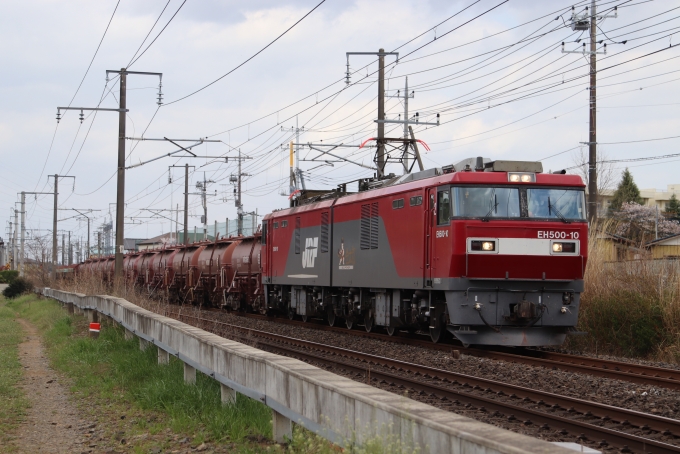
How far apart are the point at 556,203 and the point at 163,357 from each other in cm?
755

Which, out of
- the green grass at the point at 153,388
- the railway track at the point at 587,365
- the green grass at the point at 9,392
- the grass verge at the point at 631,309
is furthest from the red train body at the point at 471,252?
the green grass at the point at 9,392

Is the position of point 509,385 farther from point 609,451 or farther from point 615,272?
point 615,272

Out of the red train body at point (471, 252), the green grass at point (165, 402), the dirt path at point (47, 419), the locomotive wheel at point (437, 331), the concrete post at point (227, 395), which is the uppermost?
the red train body at point (471, 252)

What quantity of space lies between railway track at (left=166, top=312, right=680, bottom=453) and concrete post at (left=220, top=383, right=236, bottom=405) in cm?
191

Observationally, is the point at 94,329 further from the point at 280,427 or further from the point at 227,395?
the point at 280,427

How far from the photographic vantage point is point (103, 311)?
786 inches

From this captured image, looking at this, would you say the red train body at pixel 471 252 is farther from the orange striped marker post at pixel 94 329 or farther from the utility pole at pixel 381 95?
the orange striped marker post at pixel 94 329

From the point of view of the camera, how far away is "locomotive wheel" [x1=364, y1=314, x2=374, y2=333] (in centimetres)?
1975

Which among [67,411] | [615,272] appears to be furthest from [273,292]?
[67,411]

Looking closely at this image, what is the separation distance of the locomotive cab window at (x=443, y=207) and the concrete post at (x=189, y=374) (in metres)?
5.83

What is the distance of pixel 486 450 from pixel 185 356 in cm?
703

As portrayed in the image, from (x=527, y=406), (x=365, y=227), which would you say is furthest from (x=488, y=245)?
(x=527, y=406)

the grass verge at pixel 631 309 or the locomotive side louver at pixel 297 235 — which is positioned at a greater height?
the locomotive side louver at pixel 297 235

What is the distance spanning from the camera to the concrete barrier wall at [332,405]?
445 centimetres
